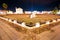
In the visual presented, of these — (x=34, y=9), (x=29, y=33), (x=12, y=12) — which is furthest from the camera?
(x=12, y=12)

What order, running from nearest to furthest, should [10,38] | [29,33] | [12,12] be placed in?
1. [10,38]
2. [29,33]
3. [12,12]

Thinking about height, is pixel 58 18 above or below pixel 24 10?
below

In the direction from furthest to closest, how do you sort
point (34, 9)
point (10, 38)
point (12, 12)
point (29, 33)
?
point (12, 12), point (34, 9), point (29, 33), point (10, 38)

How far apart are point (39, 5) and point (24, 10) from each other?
393mm

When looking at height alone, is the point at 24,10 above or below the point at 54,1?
below

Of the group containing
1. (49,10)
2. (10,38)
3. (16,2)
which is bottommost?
(10,38)

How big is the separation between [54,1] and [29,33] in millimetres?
1884

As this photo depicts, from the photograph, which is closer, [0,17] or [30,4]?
[30,4]

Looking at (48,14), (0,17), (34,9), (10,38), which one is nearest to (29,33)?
(10,38)

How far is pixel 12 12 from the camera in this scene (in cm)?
309

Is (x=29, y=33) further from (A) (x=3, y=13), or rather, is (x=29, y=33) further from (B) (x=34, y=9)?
(A) (x=3, y=13)

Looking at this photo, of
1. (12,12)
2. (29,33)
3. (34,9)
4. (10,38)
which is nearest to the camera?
(10,38)

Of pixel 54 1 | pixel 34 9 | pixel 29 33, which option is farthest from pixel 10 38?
pixel 54 1

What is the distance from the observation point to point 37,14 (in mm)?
3008
